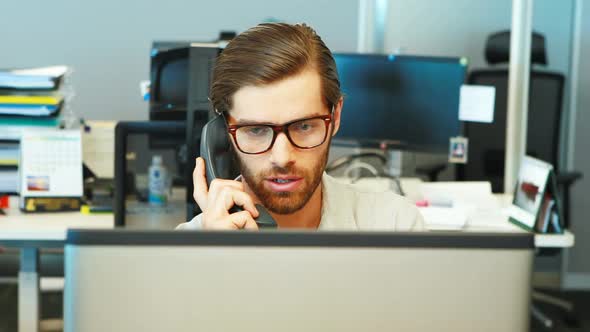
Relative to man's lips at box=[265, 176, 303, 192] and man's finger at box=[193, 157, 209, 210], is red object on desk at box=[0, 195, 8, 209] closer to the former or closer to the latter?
man's finger at box=[193, 157, 209, 210]

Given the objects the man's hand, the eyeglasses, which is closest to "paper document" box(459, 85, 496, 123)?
the eyeglasses

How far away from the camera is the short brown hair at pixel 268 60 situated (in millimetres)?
1302

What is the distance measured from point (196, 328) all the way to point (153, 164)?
2.30 metres

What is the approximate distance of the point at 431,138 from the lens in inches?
129

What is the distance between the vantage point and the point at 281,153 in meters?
1.25

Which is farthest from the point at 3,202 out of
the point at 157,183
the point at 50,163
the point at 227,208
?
the point at 227,208

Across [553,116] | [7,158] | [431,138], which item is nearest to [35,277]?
[7,158]

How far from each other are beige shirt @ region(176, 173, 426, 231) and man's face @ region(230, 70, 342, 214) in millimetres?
135

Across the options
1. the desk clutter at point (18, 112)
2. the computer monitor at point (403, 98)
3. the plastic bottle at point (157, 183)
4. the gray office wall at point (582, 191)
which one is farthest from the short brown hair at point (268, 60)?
the gray office wall at point (582, 191)

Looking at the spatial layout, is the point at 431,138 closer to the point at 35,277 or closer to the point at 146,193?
the point at 146,193

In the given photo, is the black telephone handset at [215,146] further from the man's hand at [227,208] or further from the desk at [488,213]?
the desk at [488,213]

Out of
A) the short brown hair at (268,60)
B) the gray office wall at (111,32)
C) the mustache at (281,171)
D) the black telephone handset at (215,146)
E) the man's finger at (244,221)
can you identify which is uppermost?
the gray office wall at (111,32)

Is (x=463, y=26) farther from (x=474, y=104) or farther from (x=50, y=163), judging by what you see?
(x=50, y=163)

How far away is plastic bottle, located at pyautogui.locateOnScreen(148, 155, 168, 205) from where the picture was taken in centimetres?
291
